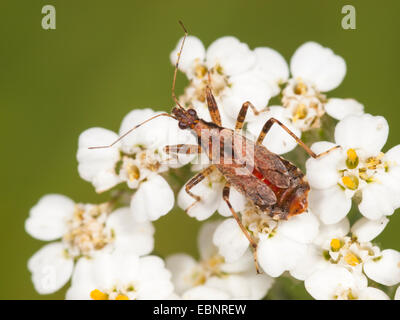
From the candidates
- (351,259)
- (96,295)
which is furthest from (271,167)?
(96,295)

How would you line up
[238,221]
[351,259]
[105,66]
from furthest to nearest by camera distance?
[105,66], [238,221], [351,259]

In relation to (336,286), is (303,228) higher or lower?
higher

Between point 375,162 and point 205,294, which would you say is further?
point 205,294

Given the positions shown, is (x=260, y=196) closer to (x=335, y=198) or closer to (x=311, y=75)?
(x=335, y=198)

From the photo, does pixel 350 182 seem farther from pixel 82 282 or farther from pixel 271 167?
pixel 82 282
